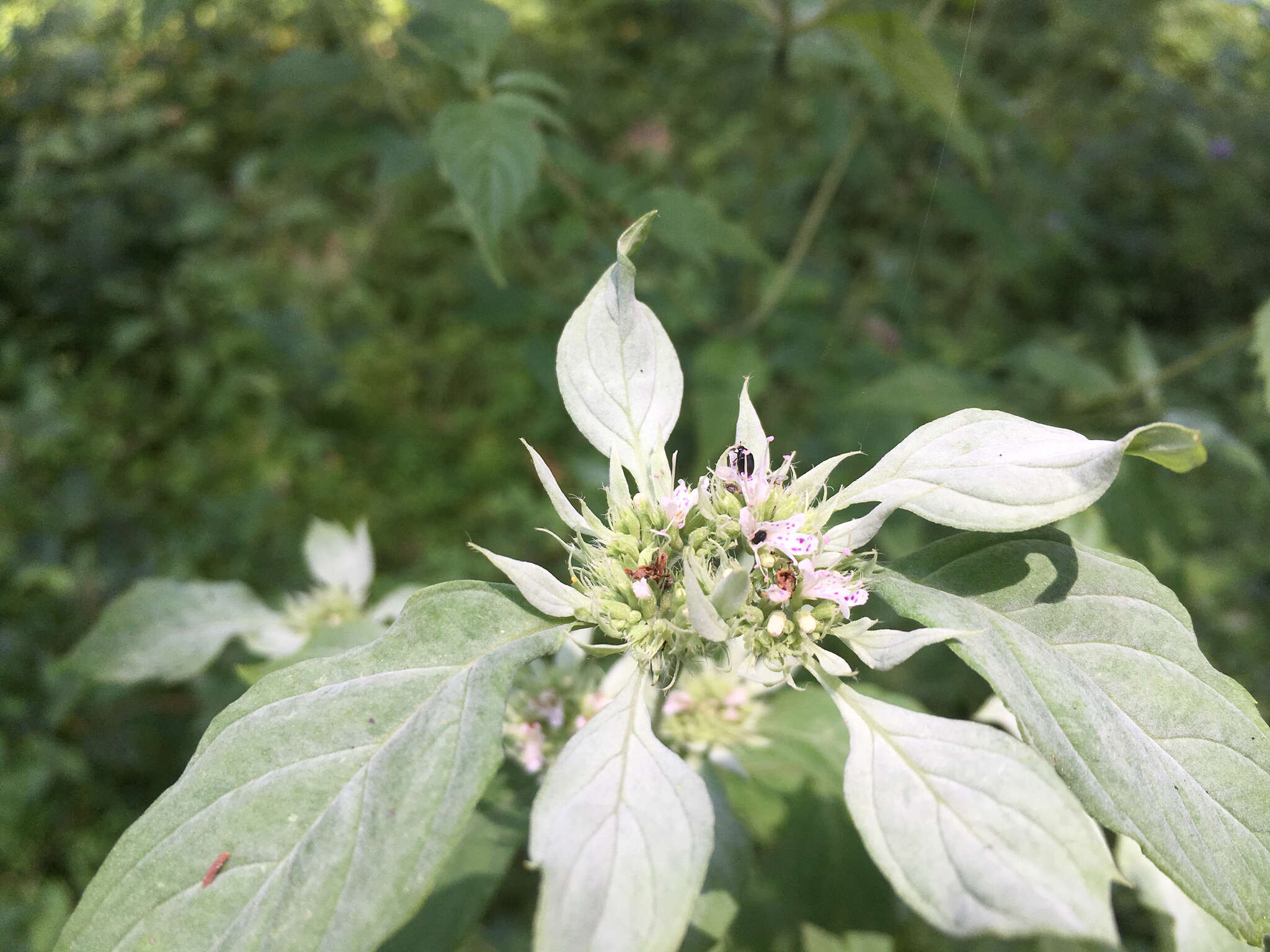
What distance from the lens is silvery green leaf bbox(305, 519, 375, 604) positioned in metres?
1.28

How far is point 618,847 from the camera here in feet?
1.70

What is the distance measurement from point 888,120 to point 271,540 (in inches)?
89.2

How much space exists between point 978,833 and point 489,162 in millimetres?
936

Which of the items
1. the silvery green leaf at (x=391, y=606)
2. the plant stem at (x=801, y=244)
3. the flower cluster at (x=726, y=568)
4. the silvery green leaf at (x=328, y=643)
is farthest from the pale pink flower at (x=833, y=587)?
the plant stem at (x=801, y=244)

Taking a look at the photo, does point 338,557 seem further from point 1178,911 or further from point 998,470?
point 1178,911

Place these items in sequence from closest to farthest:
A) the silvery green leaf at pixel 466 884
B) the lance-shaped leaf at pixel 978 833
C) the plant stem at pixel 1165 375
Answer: the lance-shaped leaf at pixel 978 833
the silvery green leaf at pixel 466 884
the plant stem at pixel 1165 375

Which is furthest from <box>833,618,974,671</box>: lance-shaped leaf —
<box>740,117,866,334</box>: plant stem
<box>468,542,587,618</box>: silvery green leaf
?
<box>740,117,866,334</box>: plant stem

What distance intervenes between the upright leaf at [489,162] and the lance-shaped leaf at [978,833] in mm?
713

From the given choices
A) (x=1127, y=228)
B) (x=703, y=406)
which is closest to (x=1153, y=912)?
(x=703, y=406)

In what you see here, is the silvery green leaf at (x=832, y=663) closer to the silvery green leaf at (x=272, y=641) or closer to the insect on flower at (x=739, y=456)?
the insect on flower at (x=739, y=456)

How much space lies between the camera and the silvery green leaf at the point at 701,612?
56 centimetres

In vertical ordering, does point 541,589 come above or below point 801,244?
above

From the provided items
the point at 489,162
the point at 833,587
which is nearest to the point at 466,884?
the point at 833,587

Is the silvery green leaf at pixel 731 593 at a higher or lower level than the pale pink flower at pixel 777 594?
higher
